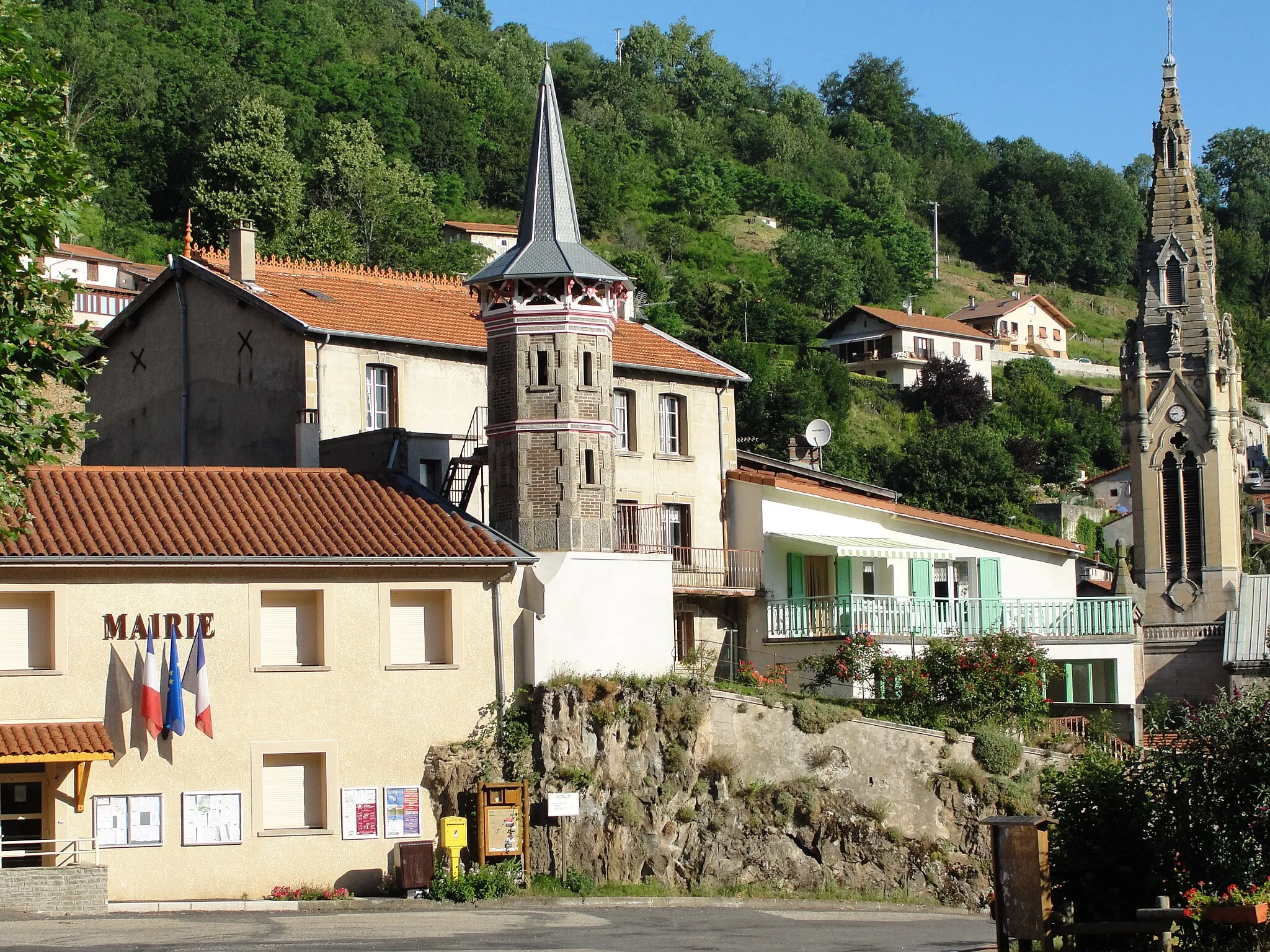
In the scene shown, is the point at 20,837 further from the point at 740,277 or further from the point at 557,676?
the point at 740,277

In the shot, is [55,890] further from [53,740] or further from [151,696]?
[151,696]

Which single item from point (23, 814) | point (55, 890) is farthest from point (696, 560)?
point (55, 890)

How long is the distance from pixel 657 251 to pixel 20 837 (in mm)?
102212

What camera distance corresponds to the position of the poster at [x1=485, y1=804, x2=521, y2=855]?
28250mm

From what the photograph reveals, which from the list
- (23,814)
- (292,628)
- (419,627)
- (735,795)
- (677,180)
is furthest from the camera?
(677,180)

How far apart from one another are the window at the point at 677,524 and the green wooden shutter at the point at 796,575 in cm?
233

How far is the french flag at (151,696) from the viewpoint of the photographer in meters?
27.0

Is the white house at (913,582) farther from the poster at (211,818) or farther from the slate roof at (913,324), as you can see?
the slate roof at (913,324)

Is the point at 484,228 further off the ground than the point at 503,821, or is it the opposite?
the point at 484,228

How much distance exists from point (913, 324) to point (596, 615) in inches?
3169

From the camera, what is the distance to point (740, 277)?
12531 centimetres

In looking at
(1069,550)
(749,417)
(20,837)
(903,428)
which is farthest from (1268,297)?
(20,837)

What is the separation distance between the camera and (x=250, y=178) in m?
88.9

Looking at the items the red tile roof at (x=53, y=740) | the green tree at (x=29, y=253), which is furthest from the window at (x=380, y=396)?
the green tree at (x=29, y=253)
